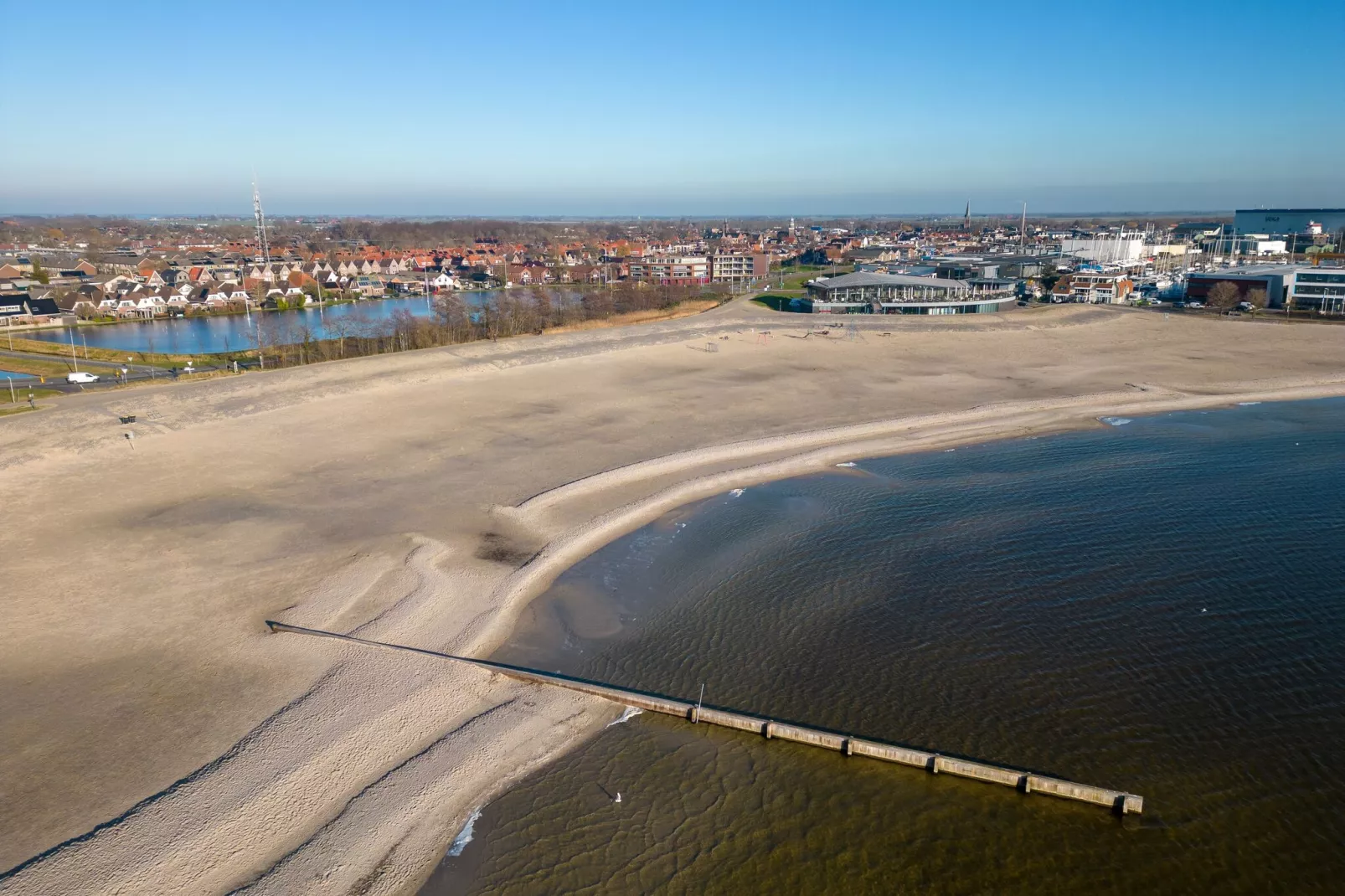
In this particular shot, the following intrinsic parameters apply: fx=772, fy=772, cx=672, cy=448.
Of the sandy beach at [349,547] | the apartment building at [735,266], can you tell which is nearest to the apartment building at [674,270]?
the apartment building at [735,266]

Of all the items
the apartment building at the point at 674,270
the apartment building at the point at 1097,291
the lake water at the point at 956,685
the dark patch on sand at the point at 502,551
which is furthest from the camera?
the apartment building at the point at 674,270

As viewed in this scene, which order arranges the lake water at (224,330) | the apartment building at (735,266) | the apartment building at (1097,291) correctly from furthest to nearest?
the apartment building at (735,266) → the apartment building at (1097,291) → the lake water at (224,330)

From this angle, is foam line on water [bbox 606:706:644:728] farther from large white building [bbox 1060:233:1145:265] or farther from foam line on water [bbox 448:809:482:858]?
large white building [bbox 1060:233:1145:265]

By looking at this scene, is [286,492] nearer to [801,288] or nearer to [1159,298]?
[801,288]

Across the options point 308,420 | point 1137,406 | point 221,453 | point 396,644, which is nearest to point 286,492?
point 221,453

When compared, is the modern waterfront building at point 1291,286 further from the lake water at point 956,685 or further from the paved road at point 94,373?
the paved road at point 94,373

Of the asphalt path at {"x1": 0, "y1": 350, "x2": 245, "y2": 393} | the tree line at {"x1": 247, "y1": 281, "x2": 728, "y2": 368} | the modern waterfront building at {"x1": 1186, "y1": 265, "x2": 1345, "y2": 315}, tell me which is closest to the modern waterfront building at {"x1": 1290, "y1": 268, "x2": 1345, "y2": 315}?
the modern waterfront building at {"x1": 1186, "y1": 265, "x2": 1345, "y2": 315}

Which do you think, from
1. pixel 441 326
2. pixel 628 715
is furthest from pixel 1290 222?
pixel 628 715
